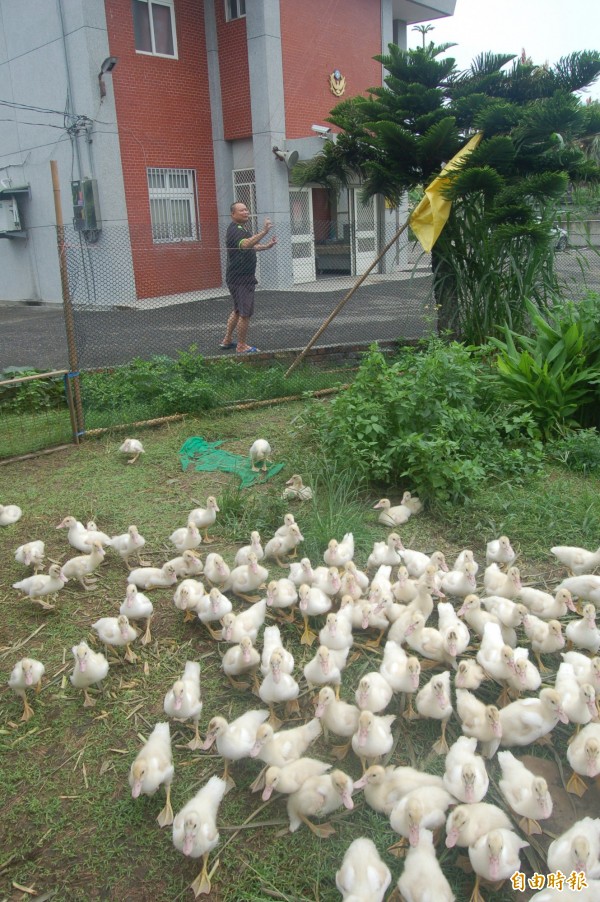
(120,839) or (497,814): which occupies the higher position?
(497,814)

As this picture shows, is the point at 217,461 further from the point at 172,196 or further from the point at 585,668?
the point at 172,196

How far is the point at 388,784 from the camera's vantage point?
2.52m

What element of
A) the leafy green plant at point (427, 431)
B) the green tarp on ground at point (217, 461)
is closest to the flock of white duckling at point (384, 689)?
the leafy green plant at point (427, 431)

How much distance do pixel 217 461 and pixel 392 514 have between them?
1832 mm

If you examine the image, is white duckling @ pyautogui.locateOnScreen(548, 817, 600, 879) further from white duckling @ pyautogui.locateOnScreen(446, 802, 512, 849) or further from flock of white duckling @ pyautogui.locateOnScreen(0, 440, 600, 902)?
white duckling @ pyautogui.locateOnScreen(446, 802, 512, 849)

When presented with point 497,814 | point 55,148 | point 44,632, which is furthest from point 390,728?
point 55,148

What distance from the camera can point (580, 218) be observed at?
764 centimetres

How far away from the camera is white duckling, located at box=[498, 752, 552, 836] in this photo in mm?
2356

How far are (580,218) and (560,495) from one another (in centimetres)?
413

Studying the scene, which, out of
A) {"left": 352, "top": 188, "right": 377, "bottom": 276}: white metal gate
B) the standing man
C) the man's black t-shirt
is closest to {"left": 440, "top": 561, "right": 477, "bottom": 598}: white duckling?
the standing man

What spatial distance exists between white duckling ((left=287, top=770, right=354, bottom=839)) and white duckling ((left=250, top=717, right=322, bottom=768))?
150mm

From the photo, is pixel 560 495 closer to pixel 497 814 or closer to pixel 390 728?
pixel 390 728

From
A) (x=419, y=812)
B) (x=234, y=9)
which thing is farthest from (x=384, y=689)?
(x=234, y=9)

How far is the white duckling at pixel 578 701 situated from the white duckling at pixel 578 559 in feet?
3.67
